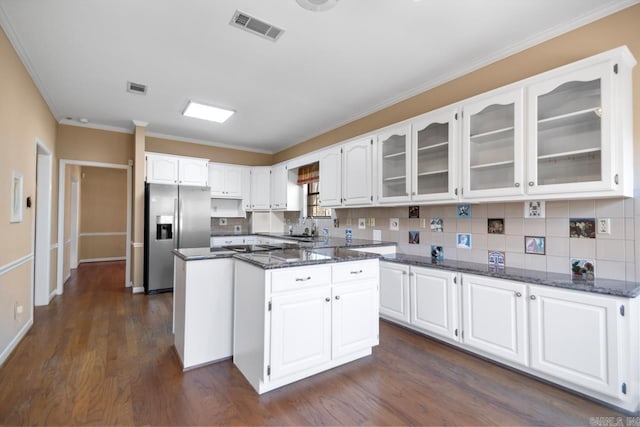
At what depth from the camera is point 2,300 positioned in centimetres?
240

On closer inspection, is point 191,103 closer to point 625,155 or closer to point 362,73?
point 362,73

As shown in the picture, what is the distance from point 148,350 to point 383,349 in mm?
2102

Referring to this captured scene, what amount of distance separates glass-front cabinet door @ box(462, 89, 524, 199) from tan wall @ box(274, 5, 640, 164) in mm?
431

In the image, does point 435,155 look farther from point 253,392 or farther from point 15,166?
point 15,166

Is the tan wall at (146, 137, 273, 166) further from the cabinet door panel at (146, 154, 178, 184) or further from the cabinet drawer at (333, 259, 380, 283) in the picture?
the cabinet drawer at (333, 259, 380, 283)

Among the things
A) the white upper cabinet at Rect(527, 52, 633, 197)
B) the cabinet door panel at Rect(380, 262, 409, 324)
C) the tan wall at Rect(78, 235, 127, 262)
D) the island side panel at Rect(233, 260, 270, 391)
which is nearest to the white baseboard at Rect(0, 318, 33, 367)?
the island side panel at Rect(233, 260, 270, 391)

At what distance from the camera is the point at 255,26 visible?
92.7 inches

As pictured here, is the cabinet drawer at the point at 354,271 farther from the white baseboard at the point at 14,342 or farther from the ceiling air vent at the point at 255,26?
the white baseboard at the point at 14,342

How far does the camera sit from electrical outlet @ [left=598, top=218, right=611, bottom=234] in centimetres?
210

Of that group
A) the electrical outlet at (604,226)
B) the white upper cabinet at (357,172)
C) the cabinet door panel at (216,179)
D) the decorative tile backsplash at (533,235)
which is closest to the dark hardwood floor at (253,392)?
the decorative tile backsplash at (533,235)

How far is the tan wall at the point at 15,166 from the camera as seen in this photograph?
7.80 ft

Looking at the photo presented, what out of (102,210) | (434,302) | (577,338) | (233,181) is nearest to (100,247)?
(102,210)

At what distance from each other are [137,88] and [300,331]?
131 inches

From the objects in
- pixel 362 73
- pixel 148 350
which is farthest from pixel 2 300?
pixel 362 73
